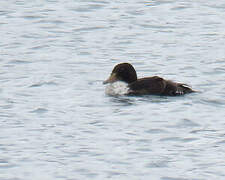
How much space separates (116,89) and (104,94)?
0.83 ft

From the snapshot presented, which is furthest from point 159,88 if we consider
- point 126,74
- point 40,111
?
point 40,111

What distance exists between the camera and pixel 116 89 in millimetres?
14648

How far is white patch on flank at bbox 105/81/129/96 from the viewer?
577 inches

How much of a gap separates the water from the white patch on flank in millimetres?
184

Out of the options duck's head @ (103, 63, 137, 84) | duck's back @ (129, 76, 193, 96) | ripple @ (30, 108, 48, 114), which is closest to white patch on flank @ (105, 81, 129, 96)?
duck's back @ (129, 76, 193, 96)

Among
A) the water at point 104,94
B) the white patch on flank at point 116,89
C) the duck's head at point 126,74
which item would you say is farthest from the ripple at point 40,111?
the duck's head at point 126,74

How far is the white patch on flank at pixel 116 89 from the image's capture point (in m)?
14.7

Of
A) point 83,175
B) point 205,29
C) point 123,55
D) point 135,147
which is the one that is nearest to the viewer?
point 83,175

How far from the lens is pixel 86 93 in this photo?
48.0 ft

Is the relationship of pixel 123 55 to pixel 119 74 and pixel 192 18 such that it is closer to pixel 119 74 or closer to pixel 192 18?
pixel 119 74

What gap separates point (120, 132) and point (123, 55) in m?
5.77

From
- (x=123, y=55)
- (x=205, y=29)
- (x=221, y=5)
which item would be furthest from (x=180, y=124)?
(x=221, y=5)

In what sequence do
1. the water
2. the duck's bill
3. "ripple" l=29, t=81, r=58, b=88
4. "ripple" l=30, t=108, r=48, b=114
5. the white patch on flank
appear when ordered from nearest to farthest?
1. the water
2. "ripple" l=30, t=108, r=48, b=114
3. the white patch on flank
4. the duck's bill
5. "ripple" l=29, t=81, r=58, b=88

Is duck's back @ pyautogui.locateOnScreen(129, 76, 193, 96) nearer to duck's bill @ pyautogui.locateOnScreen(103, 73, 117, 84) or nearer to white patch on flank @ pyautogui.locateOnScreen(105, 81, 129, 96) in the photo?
white patch on flank @ pyautogui.locateOnScreen(105, 81, 129, 96)
